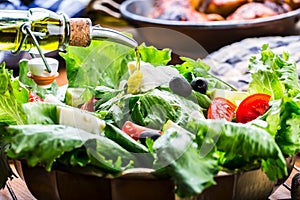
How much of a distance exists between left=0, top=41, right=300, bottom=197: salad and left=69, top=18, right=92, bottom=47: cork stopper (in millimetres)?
109

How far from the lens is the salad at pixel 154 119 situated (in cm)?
84

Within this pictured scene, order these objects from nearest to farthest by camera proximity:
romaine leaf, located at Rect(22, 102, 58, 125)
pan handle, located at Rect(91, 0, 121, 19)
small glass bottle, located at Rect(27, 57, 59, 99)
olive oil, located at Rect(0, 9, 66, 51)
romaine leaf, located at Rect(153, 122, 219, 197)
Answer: romaine leaf, located at Rect(153, 122, 219, 197) → romaine leaf, located at Rect(22, 102, 58, 125) → olive oil, located at Rect(0, 9, 66, 51) → small glass bottle, located at Rect(27, 57, 59, 99) → pan handle, located at Rect(91, 0, 121, 19)

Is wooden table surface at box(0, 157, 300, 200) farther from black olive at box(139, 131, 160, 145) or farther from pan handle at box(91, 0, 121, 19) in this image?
pan handle at box(91, 0, 121, 19)

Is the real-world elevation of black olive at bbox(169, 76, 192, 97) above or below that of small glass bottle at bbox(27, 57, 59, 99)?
above

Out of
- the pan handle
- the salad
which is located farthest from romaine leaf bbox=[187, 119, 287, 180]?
the pan handle

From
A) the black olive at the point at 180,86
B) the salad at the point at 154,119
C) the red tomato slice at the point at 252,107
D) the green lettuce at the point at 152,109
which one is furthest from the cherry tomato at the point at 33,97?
the red tomato slice at the point at 252,107

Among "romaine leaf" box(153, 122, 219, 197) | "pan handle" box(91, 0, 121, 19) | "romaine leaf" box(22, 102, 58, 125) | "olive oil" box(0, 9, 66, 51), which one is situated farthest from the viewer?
"pan handle" box(91, 0, 121, 19)

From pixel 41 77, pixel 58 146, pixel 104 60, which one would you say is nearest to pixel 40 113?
pixel 58 146

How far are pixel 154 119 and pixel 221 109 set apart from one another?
11cm

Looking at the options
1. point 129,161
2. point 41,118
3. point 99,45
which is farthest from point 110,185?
point 99,45

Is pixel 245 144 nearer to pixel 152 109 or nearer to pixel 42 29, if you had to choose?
pixel 152 109

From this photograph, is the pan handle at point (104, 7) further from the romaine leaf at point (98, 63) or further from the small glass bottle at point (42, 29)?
the small glass bottle at point (42, 29)

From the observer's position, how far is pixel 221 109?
1.06 m

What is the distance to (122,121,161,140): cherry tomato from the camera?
97 centimetres
